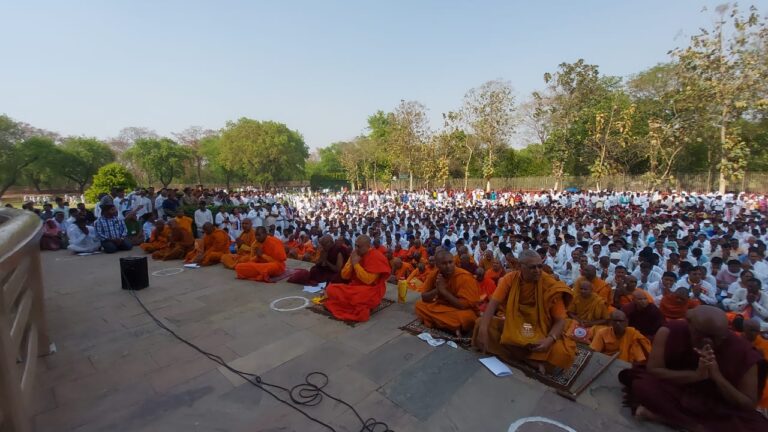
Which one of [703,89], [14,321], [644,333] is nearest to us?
[14,321]

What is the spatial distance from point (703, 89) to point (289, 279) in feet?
84.2

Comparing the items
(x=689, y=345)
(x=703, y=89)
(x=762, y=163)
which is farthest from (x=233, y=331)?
(x=762, y=163)

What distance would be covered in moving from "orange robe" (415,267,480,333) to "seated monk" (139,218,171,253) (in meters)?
7.89

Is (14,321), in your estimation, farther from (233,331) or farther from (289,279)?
(289,279)

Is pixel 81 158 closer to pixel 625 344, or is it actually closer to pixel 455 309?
pixel 455 309

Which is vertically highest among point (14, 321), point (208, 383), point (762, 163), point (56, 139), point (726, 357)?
point (56, 139)

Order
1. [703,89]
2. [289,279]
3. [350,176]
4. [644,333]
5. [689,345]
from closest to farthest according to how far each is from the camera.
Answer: [689,345] < [644,333] < [289,279] < [703,89] < [350,176]

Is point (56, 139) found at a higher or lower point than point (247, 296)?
higher

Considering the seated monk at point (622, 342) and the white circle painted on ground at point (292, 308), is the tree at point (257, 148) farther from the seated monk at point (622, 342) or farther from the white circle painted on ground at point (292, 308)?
the seated monk at point (622, 342)

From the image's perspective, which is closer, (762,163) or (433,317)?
(433,317)

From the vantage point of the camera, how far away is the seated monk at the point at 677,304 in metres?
5.20

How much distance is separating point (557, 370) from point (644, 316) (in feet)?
6.05

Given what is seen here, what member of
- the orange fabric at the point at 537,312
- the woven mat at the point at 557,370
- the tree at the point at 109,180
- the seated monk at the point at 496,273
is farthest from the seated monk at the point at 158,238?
the tree at the point at 109,180

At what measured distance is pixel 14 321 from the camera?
247 cm
